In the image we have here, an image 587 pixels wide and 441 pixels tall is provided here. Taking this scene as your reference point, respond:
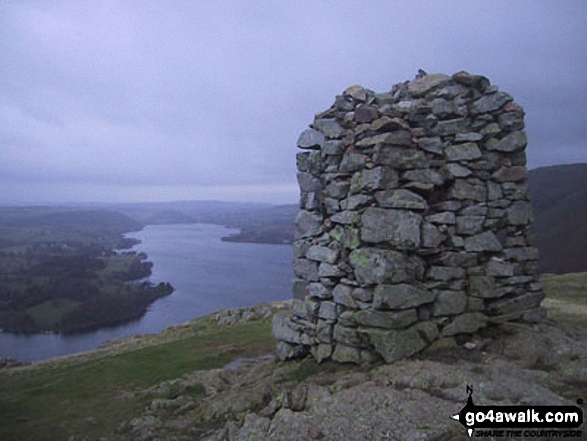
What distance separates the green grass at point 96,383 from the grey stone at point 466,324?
8492 mm

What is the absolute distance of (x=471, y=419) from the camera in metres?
6.27

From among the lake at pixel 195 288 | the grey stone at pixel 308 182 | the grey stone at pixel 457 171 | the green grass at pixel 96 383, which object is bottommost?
the lake at pixel 195 288

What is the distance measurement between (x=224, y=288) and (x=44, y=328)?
35072 mm

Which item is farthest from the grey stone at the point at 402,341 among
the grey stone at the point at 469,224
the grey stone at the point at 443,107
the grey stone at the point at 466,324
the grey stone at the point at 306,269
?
the grey stone at the point at 443,107

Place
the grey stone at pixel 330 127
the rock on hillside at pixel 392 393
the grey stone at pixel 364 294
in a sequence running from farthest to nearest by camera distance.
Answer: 1. the grey stone at pixel 330 127
2. the grey stone at pixel 364 294
3. the rock on hillside at pixel 392 393

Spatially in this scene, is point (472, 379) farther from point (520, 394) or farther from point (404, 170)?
point (404, 170)

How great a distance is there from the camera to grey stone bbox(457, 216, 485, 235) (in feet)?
32.1

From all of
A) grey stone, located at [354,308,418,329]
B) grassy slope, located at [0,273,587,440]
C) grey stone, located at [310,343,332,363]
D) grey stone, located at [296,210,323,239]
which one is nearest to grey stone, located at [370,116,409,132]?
grey stone, located at [296,210,323,239]

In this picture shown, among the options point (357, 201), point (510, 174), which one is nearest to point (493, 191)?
point (510, 174)

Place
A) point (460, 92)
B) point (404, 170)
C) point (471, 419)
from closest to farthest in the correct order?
point (471, 419) → point (404, 170) → point (460, 92)

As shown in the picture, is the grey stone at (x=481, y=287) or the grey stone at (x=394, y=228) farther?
the grey stone at (x=481, y=287)

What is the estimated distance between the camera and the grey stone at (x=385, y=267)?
8992 mm

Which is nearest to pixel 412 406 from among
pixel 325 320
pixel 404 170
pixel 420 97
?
pixel 325 320

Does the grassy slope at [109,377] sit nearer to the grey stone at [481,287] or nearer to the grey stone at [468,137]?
the grey stone at [481,287]
